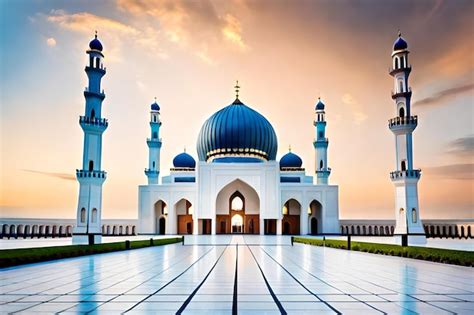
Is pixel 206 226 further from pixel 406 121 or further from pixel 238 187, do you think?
pixel 406 121

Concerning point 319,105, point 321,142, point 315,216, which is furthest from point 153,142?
point 315,216

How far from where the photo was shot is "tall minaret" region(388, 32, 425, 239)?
16.2 metres

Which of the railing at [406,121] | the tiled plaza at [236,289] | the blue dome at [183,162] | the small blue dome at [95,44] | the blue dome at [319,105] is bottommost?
the tiled plaza at [236,289]

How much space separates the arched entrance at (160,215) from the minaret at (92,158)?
9521 mm

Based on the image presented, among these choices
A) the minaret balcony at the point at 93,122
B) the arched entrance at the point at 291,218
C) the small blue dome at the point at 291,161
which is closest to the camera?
the minaret balcony at the point at 93,122

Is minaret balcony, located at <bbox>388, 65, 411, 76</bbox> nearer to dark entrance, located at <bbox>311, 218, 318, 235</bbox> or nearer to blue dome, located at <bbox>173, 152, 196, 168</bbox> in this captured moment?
dark entrance, located at <bbox>311, 218, 318, 235</bbox>

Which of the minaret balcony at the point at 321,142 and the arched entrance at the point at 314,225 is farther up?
the minaret balcony at the point at 321,142

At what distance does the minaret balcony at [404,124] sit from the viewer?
54.9ft

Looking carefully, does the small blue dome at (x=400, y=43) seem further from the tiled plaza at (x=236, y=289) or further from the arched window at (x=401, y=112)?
the tiled plaza at (x=236, y=289)

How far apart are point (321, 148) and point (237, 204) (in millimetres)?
5825

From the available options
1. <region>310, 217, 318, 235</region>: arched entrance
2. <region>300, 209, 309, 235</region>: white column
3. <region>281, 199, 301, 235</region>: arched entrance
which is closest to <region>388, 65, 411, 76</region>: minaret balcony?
<region>300, 209, 309, 235</region>: white column

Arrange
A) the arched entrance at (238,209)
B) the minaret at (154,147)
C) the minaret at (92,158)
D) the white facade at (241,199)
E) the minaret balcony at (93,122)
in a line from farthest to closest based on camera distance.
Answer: the minaret at (154,147)
the arched entrance at (238,209)
the white facade at (241,199)
the minaret balcony at (93,122)
the minaret at (92,158)

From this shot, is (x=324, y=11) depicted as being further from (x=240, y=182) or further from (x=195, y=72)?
(x=240, y=182)

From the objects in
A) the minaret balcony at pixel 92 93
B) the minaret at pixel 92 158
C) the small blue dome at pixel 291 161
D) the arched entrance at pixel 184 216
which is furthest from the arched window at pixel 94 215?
the small blue dome at pixel 291 161
